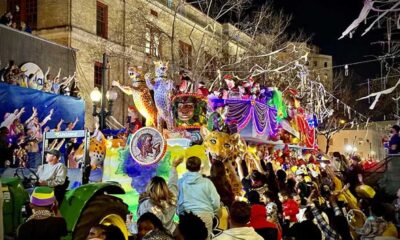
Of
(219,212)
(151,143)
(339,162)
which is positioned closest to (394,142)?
(339,162)

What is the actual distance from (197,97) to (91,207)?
600cm

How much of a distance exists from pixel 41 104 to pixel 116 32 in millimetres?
11736

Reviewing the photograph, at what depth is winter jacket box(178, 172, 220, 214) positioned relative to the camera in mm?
6891

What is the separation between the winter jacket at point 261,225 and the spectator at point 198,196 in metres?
0.78

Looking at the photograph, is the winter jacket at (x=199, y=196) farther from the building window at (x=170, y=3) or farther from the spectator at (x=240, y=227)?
the building window at (x=170, y=3)

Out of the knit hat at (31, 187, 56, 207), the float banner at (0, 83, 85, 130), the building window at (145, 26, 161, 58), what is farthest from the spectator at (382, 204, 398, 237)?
the building window at (145, 26, 161, 58)

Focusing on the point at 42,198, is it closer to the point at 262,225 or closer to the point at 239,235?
the point at 239,235

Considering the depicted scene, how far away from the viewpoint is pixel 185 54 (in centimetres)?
3469

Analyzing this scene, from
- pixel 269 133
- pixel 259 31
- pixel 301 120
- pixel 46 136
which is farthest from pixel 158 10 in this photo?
pixel 46 136

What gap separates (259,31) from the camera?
115ft

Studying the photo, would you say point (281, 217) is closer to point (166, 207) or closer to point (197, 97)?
point (166, 207)

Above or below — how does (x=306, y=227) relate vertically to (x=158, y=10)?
below

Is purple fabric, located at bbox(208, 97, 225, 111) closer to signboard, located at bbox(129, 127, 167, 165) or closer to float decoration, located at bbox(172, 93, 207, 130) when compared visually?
float decoration, located at bbox(172, 93, 207, 130)

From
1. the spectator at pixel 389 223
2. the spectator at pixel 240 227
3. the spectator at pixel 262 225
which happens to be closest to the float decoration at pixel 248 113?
the spectator at pixel 262 225
